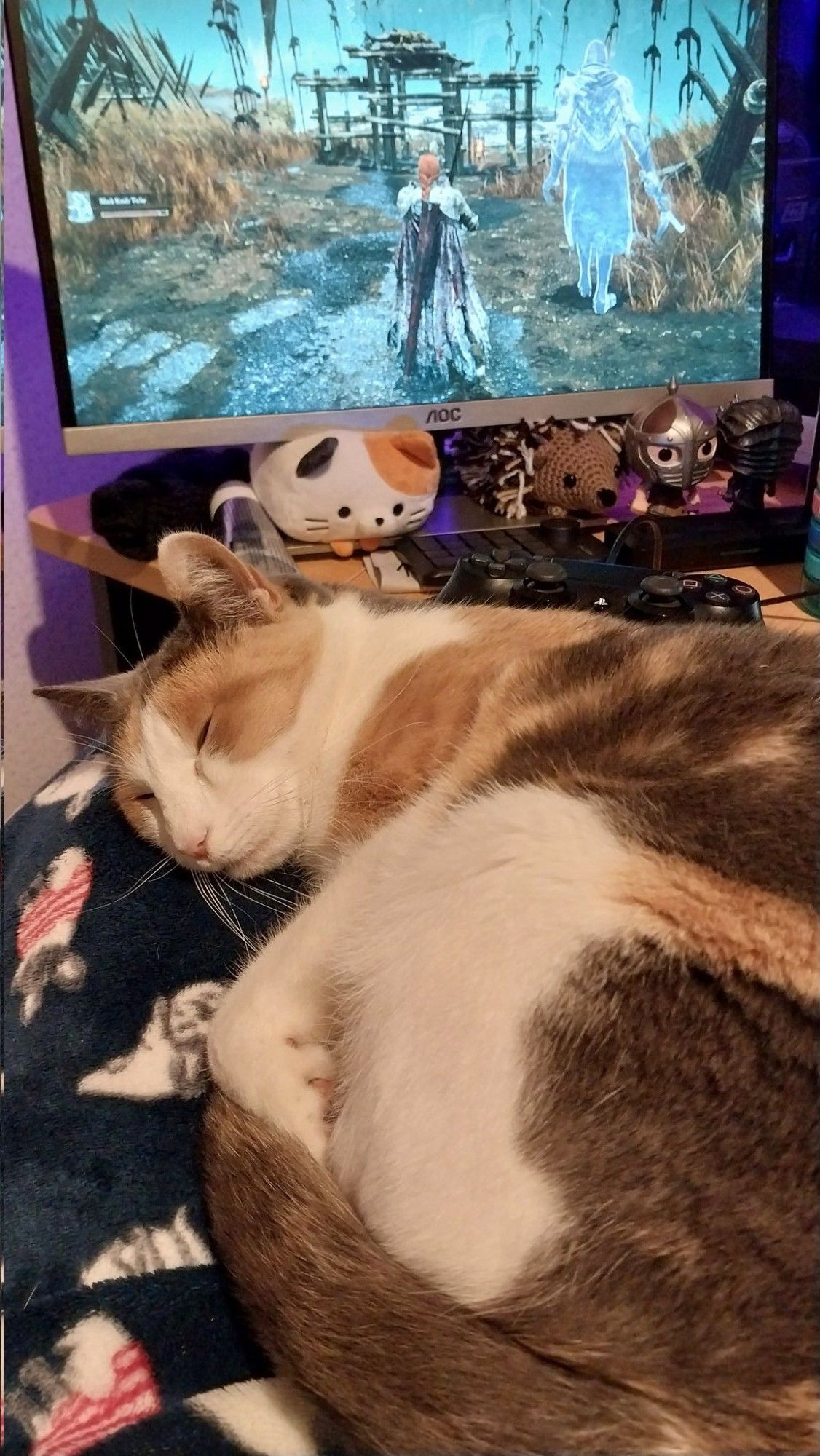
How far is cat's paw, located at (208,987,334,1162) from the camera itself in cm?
73

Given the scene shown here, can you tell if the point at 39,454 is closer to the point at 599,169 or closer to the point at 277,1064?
the point at 599,169

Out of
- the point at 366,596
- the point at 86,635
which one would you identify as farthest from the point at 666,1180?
the point at 86,635

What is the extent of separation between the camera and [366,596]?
1119 mm

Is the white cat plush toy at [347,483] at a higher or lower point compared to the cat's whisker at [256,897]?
higher

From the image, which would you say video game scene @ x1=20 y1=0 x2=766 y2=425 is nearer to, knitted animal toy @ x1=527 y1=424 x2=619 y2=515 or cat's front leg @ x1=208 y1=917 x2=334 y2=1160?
knitted animal toy @ x1=527 y1=424 x2=619 y2=515

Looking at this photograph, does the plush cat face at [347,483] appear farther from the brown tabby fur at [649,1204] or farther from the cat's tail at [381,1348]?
the cat's tail at [381,1348]

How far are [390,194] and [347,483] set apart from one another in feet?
1.24

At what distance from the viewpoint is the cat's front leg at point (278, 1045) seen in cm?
74

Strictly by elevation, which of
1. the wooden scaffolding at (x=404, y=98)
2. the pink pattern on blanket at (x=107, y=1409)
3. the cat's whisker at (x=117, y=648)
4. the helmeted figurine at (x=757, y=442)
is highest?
the wooden scaffolding at (x=404, y=98)

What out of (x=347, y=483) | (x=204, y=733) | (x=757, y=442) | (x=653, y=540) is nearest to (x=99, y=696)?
(x=204, y=733)

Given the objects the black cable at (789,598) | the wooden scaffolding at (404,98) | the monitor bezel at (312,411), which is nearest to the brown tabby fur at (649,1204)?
the black cable at (789,598)

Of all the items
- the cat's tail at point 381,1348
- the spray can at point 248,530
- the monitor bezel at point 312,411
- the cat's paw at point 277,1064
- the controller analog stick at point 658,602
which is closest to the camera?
the cat's tail at point 381,1348

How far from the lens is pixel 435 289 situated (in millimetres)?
1367

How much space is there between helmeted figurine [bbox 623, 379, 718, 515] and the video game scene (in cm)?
9
